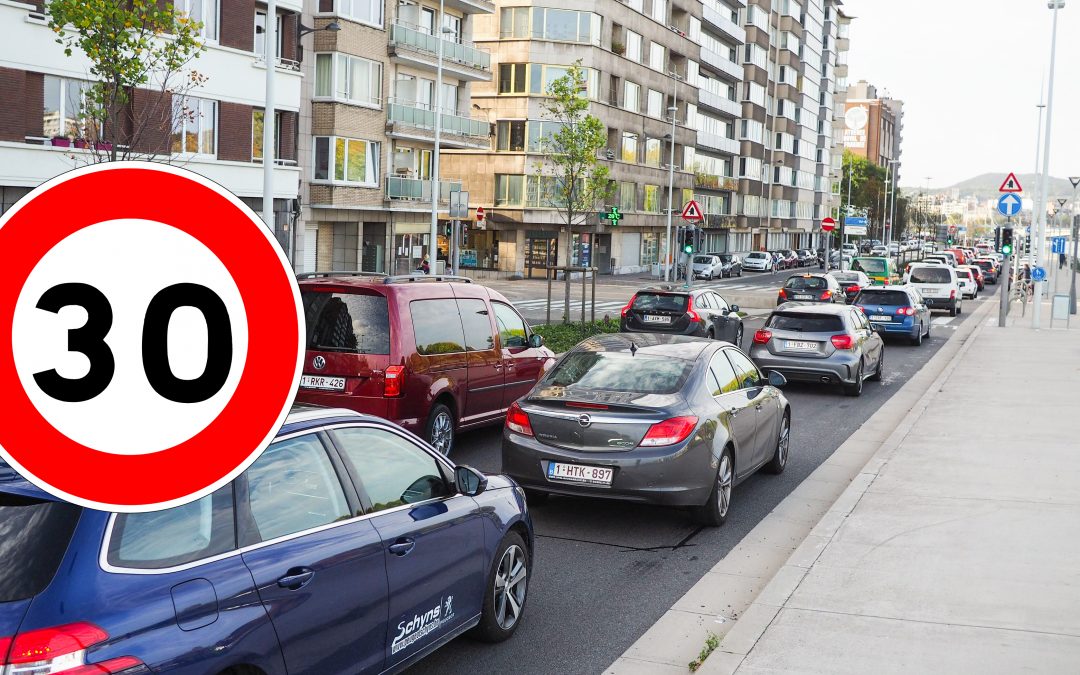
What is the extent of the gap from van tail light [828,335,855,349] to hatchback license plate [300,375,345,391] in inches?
407

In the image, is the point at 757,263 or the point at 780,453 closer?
the point at 780,453

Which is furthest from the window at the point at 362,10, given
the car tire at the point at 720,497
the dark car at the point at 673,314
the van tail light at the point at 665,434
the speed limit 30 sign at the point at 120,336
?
the speed limit 30 sign at the point at 120,336

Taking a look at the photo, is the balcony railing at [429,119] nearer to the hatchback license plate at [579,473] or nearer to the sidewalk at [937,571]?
the sidewalk at [937,571]

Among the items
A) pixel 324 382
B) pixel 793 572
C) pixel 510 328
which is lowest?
pixel 793 572

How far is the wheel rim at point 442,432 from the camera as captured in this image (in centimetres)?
1173

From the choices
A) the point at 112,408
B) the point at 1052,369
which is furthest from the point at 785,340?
the point at 112,408

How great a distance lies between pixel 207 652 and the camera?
12.7 feet

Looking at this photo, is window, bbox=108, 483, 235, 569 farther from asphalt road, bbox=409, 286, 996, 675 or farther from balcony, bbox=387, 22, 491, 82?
balcony, bbox=387, 22, 491, 82

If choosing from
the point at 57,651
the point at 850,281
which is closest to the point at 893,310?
the point at 850,281

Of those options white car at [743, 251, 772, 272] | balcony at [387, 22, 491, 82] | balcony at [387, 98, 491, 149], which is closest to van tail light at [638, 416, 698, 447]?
balcony at [387, 98, 491, 149]

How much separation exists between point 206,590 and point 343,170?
143 ft

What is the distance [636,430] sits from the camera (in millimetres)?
9102

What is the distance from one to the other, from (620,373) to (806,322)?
10.3 metres

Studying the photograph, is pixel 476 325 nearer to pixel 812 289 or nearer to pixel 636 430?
pixel 636 430
